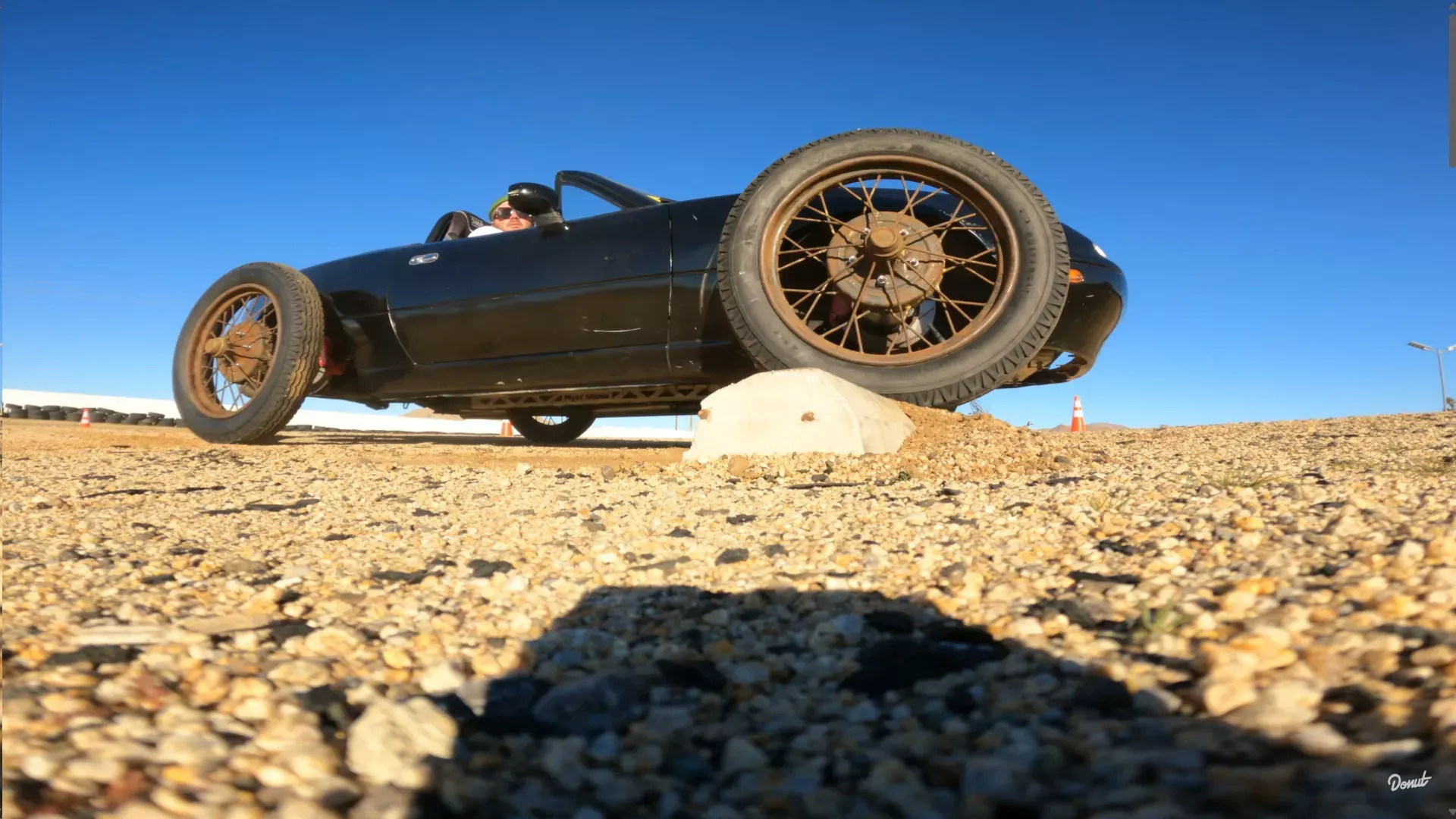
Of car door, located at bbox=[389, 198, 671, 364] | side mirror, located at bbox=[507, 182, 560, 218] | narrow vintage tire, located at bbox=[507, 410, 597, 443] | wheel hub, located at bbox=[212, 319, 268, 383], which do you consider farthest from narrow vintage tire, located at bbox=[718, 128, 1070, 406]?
narrow vintage tire, located at bbox=[507, 410, 597, 443]

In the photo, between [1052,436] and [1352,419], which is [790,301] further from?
[1352,419]

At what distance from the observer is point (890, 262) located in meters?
3.46

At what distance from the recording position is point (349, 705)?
96 cm

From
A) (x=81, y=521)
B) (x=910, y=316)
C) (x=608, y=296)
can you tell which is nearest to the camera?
(x=81, y=521)

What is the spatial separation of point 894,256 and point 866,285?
0.19m

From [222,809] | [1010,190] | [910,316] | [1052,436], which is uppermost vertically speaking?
[1010,190]

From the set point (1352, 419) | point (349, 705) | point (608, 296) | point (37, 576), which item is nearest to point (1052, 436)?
point (1352, 419)

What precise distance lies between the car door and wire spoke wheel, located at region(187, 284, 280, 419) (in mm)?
996

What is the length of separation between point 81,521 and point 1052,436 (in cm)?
412

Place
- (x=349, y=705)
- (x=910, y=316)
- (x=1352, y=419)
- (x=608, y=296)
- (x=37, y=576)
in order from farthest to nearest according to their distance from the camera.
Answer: (x=1352, y=419) → (x=608, y=296) → (x=910, y=316) → (x=37, y=576) → (x=349, y=705)

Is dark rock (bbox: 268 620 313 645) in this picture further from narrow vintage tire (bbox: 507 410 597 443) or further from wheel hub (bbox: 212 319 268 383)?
narrow vintage tire (bbox: 507 410 597 443)

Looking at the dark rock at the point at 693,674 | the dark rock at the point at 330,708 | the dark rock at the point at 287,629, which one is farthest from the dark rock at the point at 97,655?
the dark rock at the point at 693,674

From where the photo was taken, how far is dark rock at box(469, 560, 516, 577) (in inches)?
62.4

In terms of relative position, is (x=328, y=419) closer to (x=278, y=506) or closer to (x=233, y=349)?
(x=233, y=349)
